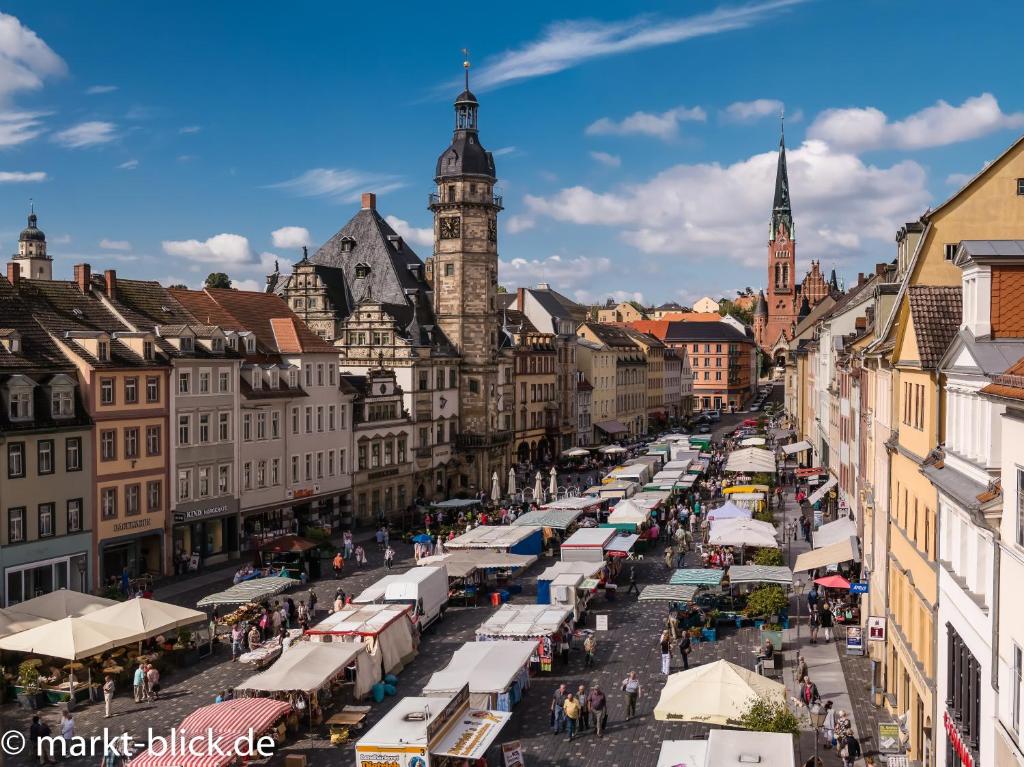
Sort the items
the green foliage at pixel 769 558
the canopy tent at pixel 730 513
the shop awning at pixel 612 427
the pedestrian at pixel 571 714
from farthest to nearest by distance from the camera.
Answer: the shop awning at pixel 612 427, the canopy tent at pixel 730 513, the green foliage at pixel 769 558, the pedestrian at pixel 571 714

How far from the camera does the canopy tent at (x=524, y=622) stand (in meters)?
32.6

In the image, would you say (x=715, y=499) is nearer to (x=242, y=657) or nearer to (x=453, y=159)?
(x=453, y=159)

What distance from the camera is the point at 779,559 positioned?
42.5m

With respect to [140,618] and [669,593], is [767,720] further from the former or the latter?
[140,618]

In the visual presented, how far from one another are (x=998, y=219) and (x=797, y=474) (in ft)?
145

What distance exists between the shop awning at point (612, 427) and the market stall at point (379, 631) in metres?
80.9

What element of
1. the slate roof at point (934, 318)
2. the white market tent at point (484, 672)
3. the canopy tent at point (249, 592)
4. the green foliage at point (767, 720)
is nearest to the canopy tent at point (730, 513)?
the canopy tent at point (249, 592)

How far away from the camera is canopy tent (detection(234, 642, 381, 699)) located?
27478mm

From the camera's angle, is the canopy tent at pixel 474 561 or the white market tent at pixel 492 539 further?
the white market tent at pixel 492 539

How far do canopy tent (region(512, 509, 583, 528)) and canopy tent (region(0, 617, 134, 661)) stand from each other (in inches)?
984

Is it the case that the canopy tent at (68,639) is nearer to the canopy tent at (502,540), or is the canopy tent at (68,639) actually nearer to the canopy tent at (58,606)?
the canopy tent at (58,606)

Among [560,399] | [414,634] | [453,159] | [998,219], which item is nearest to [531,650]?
[414,634]

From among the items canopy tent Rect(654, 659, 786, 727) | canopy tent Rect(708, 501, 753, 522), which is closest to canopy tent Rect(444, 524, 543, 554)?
canopy tent Rect(708, 501, 753, 522)

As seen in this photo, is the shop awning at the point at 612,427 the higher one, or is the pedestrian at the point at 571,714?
the shop awning at the point at 612,427
